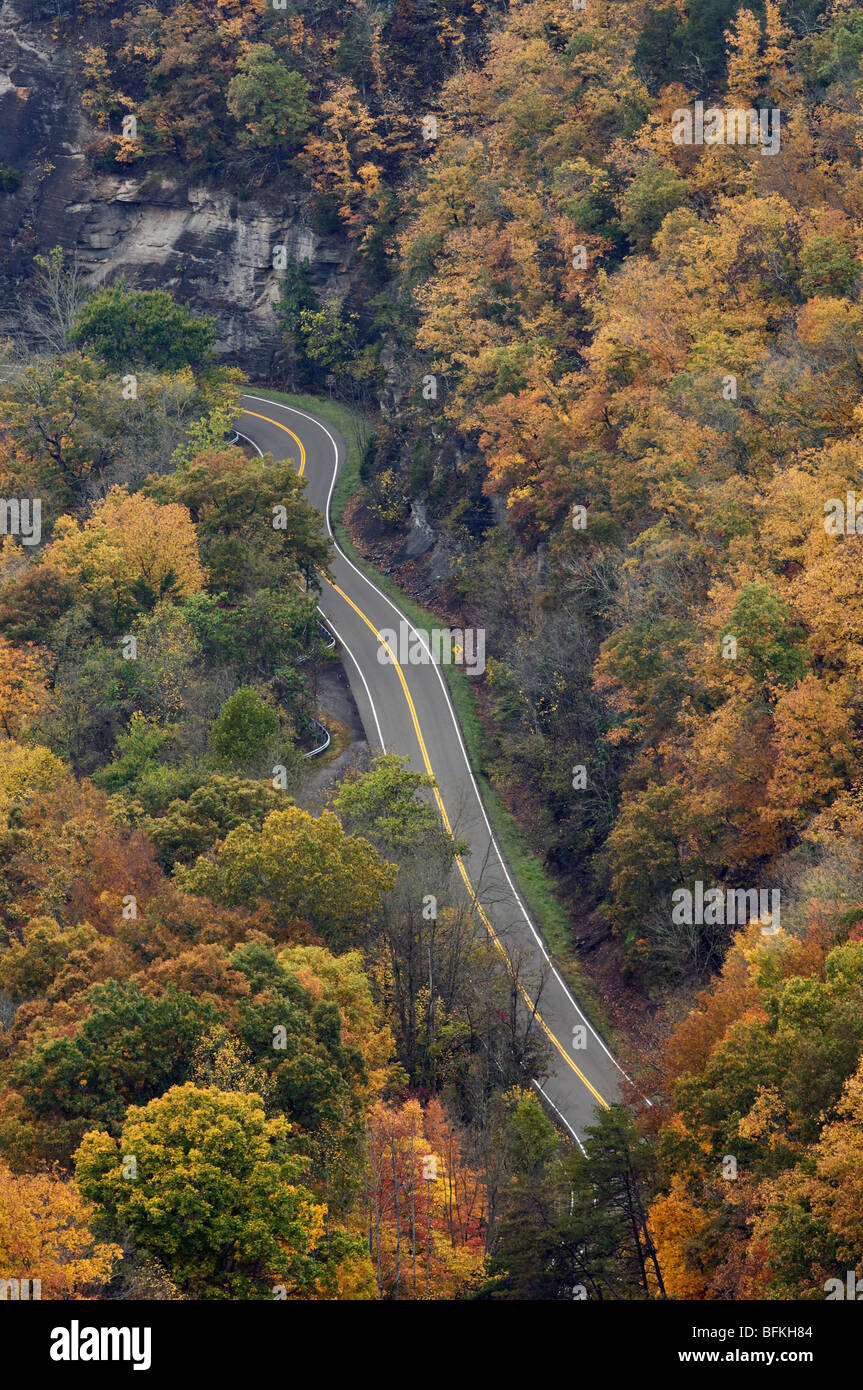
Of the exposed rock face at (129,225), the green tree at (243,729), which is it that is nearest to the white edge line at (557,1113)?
the green tree at (243,729)

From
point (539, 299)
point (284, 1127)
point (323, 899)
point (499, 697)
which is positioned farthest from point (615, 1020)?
point (539, 299)

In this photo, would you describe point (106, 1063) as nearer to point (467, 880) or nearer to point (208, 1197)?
point (208, 1197)

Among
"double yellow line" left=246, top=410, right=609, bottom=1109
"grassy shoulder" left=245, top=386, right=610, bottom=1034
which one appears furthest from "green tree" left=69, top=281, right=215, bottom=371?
"double yellow line" left=246, top=410, right=609, bottom=1109

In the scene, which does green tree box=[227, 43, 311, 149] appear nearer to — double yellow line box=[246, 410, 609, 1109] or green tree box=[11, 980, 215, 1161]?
double yellow line box=[246, 410, 609, 1109]

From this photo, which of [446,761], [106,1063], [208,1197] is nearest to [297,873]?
[106,1063]

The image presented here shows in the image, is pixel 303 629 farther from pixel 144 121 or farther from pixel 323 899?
pixel 144 121

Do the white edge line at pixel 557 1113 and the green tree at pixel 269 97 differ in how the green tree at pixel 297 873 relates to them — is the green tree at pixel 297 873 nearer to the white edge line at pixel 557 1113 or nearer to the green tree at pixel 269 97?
the white edge line at pixel 557 1113
